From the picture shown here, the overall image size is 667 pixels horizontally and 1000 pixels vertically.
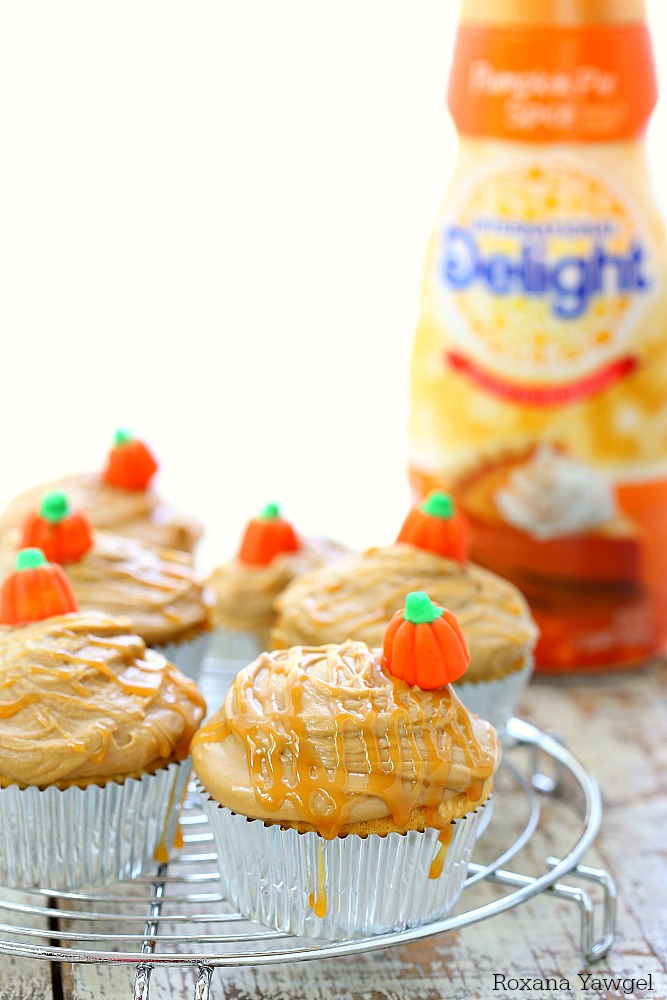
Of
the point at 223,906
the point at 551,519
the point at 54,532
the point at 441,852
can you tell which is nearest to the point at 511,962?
the point at 441,852

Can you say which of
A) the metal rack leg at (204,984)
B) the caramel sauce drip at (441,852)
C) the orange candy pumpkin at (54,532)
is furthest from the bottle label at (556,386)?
the metal rack leg at (204,984)

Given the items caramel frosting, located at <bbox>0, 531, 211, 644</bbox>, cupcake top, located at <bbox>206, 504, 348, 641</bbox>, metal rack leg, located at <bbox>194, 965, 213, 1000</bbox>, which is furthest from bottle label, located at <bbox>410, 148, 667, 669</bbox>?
metal rack leg, located at <bbox>194, 965, 213, 1000</bbox>

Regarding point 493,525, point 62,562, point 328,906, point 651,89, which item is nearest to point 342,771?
point 328,906

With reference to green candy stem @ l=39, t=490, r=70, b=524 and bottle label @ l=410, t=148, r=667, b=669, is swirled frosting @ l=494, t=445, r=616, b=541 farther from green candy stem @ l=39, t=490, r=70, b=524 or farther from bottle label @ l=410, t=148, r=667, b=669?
green candy stem @ l=39, t=490, r=70, b=524

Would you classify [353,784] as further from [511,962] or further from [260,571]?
[260,571]

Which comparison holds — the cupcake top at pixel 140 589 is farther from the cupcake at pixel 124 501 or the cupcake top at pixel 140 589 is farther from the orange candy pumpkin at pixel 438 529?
the orange candy pumpkin at pixel 438 529

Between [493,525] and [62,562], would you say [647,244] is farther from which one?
[62,562]
